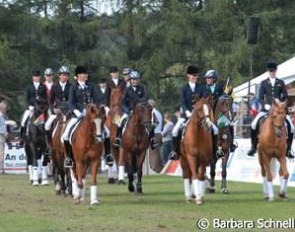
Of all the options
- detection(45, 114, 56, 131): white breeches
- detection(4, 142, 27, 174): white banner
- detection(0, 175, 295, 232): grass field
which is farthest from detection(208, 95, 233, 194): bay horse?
detection(4, 142, 27, 174): white banner

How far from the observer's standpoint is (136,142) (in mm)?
21969

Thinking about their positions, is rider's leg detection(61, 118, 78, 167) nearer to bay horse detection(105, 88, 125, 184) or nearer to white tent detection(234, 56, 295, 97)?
bay horse detection(105, 88, 125, 184)

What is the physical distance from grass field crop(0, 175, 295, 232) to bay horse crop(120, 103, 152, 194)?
0.60 meters

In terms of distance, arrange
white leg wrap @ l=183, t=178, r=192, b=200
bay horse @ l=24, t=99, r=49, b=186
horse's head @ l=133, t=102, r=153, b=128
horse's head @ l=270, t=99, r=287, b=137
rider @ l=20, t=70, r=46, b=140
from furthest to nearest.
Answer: bay horse @ l=24, t=99, r=49, b=186
rider @ l=20, t=70, r=46, b=140
horse's head @ l=133, t=102, r=153, b=128
white leg wrap @ l=183, t=178, r=192, b=200
horse's head @ l=270, t=99, r=287, b=137

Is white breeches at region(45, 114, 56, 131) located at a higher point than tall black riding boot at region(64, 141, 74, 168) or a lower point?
higher

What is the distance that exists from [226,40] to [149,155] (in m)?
14.0

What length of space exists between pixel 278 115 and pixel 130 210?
3.94 m

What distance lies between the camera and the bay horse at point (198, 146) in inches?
730

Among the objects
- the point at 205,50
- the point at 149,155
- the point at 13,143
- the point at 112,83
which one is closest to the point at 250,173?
the point at 112,83

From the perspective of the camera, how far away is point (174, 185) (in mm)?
25781

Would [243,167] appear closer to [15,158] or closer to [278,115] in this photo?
[278,115]

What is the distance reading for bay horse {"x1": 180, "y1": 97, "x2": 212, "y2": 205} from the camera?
60.8 feet

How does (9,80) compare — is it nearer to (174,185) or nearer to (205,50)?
(205,50)

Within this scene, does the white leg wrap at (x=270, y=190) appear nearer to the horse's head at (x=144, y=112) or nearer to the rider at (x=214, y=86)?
the rider at (x=214, y=86)
